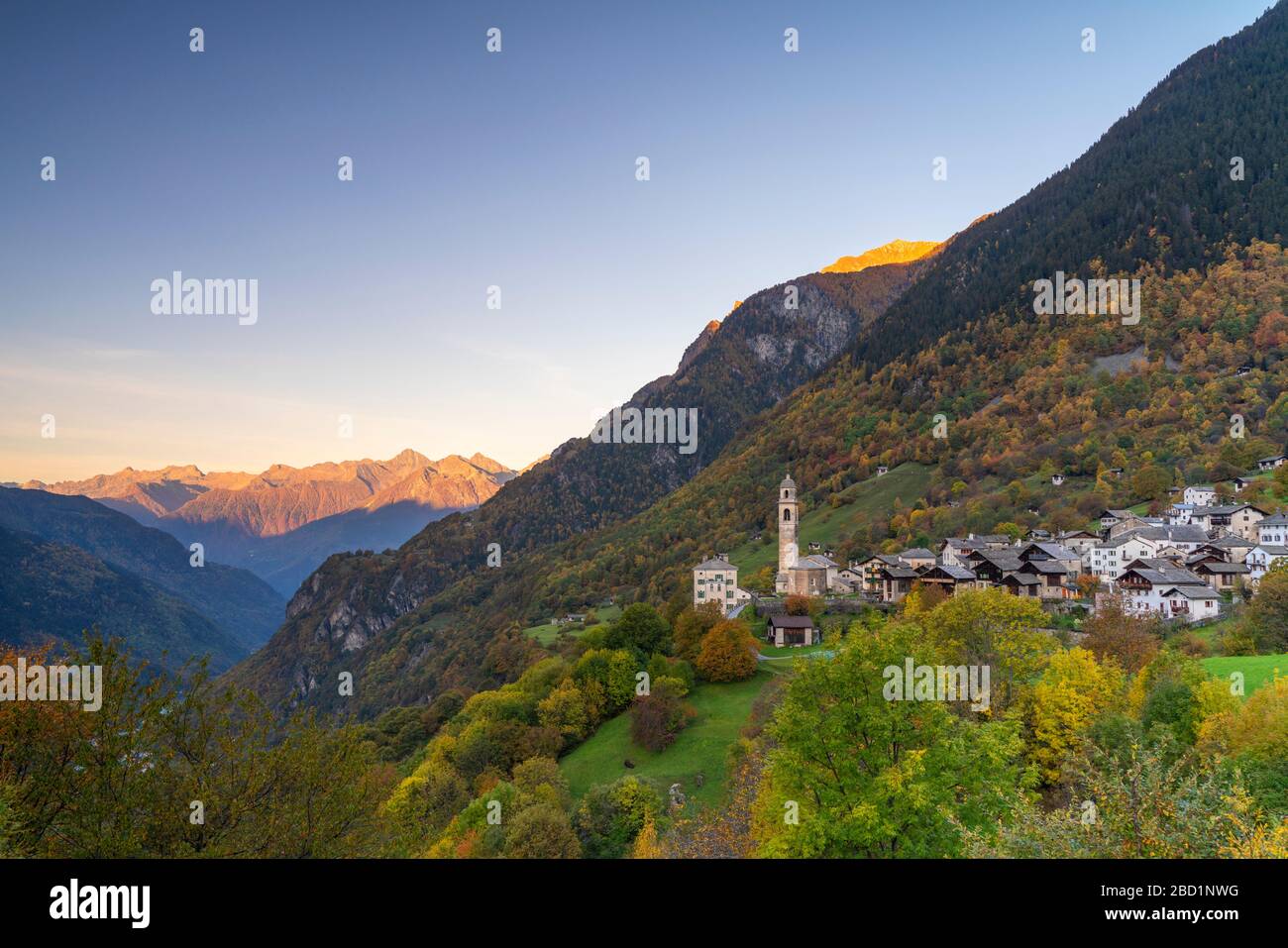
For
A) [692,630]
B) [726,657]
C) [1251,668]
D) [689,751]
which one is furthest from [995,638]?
[692,630]

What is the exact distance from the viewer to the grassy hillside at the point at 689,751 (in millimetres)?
47406

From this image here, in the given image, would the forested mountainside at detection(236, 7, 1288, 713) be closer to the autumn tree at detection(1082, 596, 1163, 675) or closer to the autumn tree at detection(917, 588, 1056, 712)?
the autumn tree at detection(1082, 596, 1163, 675)

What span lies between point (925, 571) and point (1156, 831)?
6839cm

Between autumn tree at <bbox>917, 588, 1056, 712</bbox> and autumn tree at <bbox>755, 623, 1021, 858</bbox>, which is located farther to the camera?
autumn tree at <bbox>917, 588, 1056, 712</bbox>

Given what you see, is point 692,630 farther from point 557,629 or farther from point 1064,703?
point 557,629

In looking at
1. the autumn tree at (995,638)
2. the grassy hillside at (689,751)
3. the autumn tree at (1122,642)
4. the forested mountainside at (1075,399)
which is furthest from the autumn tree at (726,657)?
the forested mountainside at (1075,399)

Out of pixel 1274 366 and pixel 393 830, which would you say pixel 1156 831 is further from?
pixel 1274 366

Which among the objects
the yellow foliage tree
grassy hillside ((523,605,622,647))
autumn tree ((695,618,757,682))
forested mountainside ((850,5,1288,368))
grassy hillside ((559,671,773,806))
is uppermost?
forested mountainside ((850,5,1288,368))

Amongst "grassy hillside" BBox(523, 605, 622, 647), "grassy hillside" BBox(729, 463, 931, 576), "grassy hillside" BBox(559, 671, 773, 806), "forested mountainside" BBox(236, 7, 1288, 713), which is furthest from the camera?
"grassy hillside" BBox(729, 463, 931, 576)

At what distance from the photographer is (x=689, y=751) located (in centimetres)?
5156

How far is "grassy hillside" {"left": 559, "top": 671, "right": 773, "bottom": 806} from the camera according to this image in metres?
47.4

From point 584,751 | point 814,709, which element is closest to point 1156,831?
point 814,709

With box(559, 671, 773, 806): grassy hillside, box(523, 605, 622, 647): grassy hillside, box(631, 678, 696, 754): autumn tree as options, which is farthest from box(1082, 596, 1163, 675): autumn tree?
box(523, 605, 622, 647): grassy hillside
